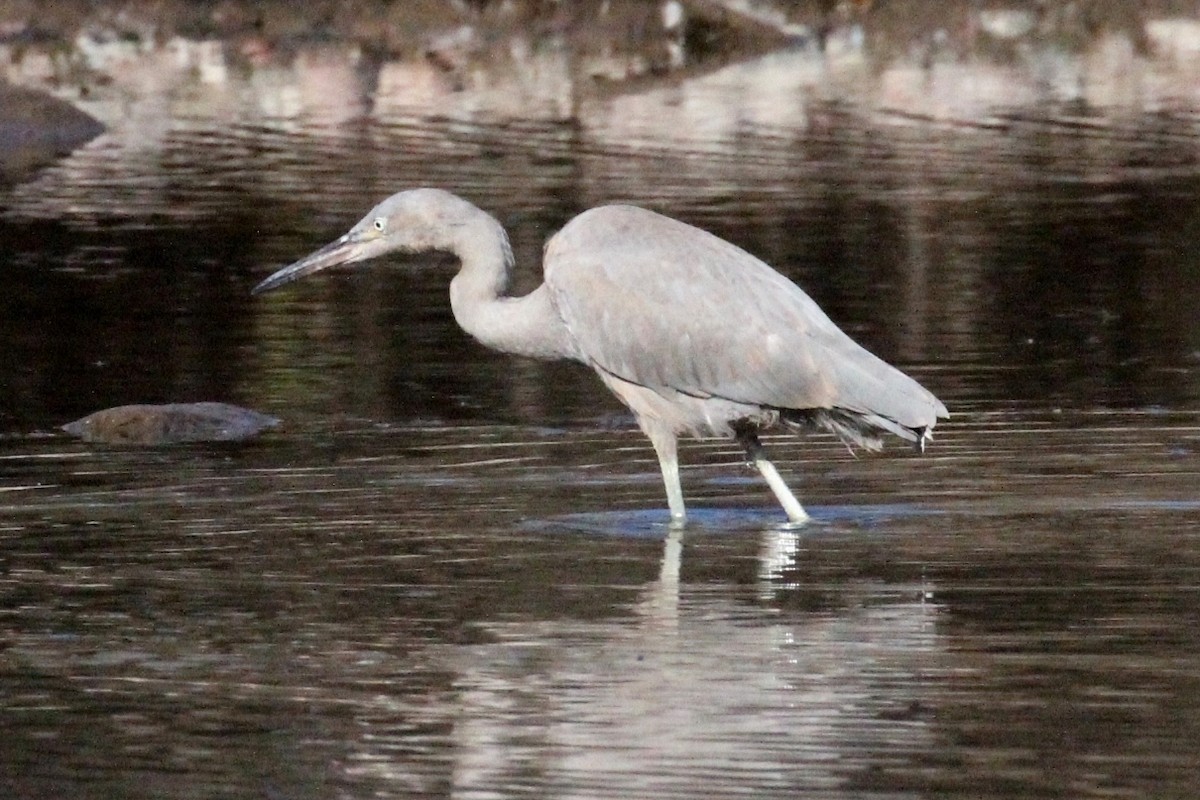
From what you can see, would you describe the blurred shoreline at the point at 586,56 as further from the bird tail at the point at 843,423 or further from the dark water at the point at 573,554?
the bird tail at the point at 843,423

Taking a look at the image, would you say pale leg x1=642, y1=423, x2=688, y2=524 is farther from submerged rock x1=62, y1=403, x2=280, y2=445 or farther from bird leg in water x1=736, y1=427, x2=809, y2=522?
submerged rock x1=62, y1=403, x2=280, y2=445

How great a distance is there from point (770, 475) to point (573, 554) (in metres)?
0.87

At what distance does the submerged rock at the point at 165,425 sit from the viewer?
1118 centimetres

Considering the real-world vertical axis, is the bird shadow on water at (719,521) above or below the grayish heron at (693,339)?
below

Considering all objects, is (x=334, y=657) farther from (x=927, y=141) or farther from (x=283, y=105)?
(x=283, y=105)

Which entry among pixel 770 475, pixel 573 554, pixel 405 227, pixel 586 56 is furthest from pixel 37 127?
pixel 573 554

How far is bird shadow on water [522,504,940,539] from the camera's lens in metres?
9.23

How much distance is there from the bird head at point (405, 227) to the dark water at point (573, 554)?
83 cm

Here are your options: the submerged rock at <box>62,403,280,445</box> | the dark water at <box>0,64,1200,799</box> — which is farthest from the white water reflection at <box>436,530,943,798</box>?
the submerged rock at <box>62,403,280,445</box>

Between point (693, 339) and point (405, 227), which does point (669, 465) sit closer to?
point (693, 339)

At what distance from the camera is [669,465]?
374 inches

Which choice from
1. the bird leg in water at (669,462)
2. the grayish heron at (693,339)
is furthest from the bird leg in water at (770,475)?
the bird leg in water at (669,462)

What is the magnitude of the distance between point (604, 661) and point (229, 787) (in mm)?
1452

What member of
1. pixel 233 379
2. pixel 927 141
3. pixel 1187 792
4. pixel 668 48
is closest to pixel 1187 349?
pixel 233 379
